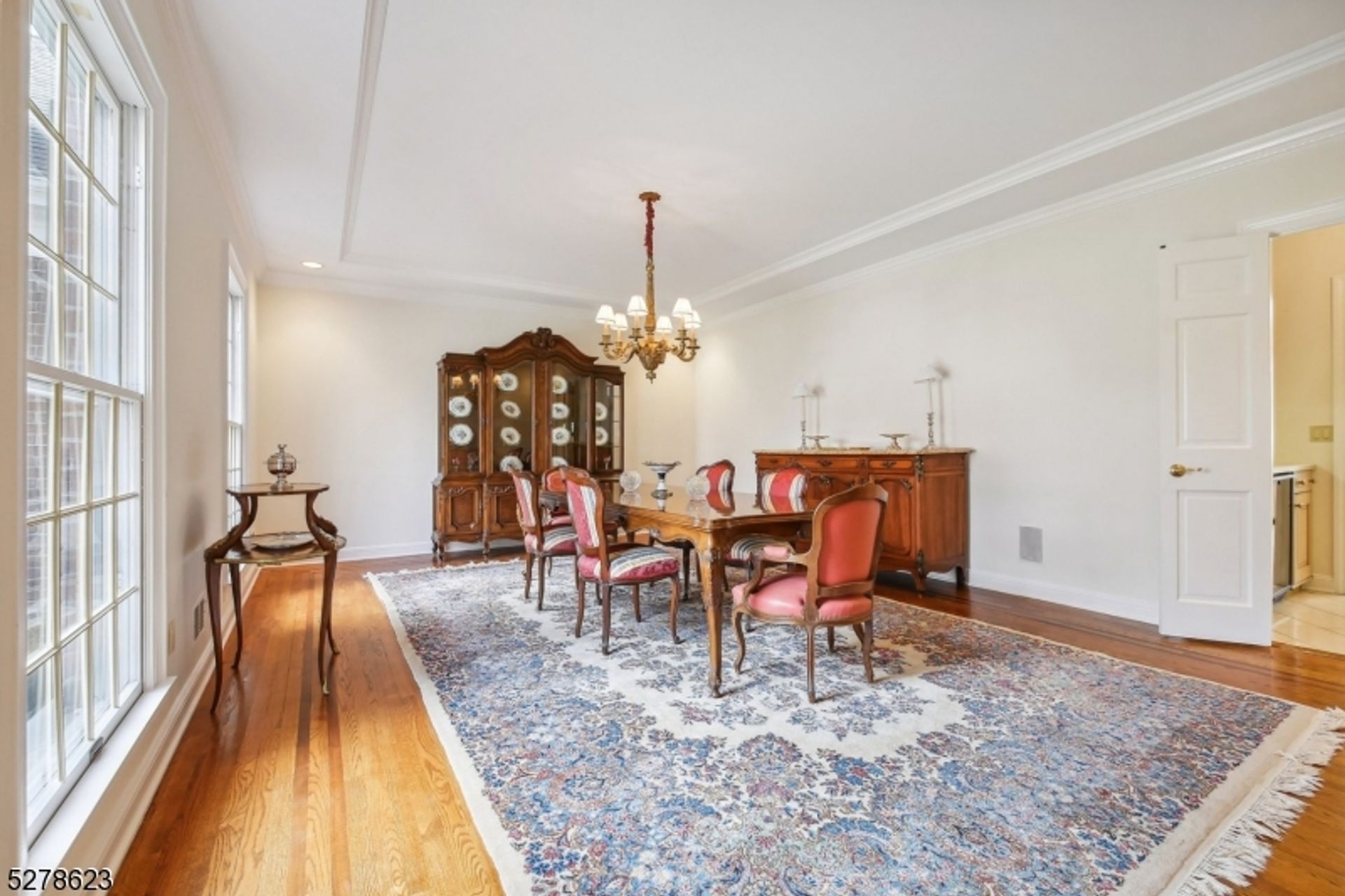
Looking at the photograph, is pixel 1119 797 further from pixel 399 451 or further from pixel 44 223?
pixel 399 451

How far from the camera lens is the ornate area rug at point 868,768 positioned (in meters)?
1.50

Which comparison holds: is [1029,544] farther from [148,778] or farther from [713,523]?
[148,778]

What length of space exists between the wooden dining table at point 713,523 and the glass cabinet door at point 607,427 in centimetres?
271

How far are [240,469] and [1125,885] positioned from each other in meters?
5.36

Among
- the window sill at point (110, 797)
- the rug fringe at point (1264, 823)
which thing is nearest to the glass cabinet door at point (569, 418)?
the window sill at point (110, 797)

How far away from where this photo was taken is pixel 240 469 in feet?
14.6

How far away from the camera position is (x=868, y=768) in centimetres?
194

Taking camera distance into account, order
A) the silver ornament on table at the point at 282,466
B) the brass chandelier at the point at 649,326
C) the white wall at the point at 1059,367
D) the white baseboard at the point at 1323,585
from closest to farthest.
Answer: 1. the silver ornament on table at the point at 282,466
2. the white wall at the point at 1059,367
3. the brass chandelier at the point at 649,326
4. the white baseboard at the point at 1323,585

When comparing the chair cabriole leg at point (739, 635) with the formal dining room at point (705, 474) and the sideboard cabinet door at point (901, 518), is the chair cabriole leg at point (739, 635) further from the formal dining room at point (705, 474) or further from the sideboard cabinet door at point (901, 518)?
the sideboard cabinet door at point (901, 518)

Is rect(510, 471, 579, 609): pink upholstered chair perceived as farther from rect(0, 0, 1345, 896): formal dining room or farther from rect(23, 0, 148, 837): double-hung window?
rect(23, 0, 148, 837): double-hung window

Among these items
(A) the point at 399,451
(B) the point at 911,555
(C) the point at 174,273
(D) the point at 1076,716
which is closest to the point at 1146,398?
(B) the point at 911,555

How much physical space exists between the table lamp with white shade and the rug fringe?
272 centimetres

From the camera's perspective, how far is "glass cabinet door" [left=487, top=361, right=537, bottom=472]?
5.84 metres

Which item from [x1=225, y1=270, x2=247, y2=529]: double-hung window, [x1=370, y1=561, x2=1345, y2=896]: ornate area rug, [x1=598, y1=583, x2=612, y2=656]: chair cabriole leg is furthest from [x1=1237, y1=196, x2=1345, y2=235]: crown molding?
[x1=225, y1=270, x2=247, y2=529]: double-hung window
